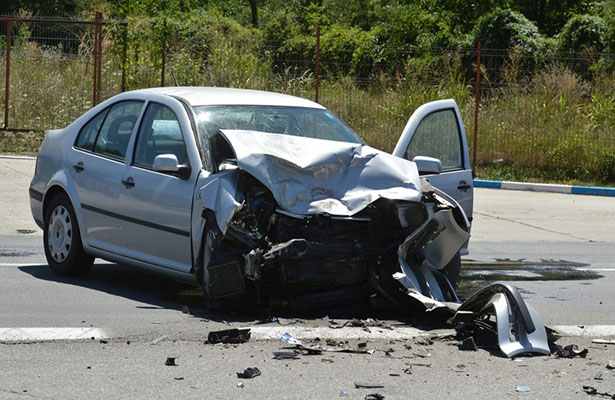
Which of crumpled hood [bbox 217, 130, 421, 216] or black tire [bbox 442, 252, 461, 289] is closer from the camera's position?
crumpled hood [bbox 217, 130, 421, 216]

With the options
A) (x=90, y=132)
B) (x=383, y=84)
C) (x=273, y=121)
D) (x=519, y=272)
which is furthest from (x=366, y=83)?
(x=273, y=121)

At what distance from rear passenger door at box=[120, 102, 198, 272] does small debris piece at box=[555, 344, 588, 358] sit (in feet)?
8.42

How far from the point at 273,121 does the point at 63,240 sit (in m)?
2.01

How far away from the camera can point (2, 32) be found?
1898cm

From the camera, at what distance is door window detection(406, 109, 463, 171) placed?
7.96 metres

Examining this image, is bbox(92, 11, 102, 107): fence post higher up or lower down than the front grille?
higher up

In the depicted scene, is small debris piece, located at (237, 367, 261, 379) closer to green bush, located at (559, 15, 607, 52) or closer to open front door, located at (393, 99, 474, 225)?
open front door, located at (393, 99, 474, 225)

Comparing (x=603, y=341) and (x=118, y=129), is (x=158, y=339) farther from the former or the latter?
(x=603, y=341)

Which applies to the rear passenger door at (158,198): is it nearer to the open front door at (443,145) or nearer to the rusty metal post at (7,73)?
the open front door at (443,145)

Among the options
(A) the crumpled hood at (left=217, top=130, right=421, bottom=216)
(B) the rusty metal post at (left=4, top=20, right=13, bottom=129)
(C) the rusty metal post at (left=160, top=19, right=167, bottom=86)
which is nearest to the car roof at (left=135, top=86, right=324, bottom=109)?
(A) the crumpled hood at (left=217, top=130, right=421, bottom=216)

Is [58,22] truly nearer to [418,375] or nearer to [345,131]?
[345,131]

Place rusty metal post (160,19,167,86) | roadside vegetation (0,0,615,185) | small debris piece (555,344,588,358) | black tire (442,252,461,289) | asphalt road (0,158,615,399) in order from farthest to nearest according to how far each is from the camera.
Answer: rusty metal post (160,19,167,86) → roadside vegetation (0,0,615,185) → black tire (442,252,461,289) → small debris piece (555,344,588,358) → asphalt road (0,158,615,399)

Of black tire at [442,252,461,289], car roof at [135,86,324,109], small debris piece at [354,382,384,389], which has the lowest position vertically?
small debris piece at [354,382,384,389]

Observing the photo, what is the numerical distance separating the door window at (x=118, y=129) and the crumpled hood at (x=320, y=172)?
120 cm
